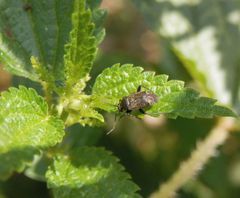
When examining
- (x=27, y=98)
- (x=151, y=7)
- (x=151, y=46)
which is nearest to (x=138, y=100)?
(x=27, y=98)

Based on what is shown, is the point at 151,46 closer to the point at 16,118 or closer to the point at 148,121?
the point at 148,121

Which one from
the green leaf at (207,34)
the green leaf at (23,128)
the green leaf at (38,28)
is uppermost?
the green leaf at (207,34)

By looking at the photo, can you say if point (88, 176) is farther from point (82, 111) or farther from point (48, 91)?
point (48, 91)

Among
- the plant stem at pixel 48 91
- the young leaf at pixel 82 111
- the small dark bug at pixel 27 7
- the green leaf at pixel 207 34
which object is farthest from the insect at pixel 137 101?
the green leaf at pixel 207 34

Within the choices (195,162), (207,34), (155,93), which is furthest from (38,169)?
(207,34)

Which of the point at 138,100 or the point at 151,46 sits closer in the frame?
the point at 138,100

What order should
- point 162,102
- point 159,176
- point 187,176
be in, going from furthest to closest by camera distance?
point 159,176 < point 187,176 < point 162,102

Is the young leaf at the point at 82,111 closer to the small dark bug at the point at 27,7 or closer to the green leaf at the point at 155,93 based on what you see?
the green leaf at the point at 155,93
